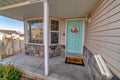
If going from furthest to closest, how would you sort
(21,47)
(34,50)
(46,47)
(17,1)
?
(21,47) → (34,50) → (17,1) → (46,47)

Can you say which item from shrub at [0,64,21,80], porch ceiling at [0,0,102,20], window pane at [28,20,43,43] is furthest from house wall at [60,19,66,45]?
shrub at [0,64,21,80]

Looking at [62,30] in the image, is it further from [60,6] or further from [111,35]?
[111,35]

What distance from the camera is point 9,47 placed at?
19.0 feet

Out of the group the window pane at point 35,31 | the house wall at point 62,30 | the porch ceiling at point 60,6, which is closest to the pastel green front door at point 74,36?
the house wall at point 62,30

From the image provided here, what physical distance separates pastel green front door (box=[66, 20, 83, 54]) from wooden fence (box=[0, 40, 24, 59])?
154 inches

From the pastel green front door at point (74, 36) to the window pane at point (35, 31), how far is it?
177 centimetres

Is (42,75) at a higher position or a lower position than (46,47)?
lower

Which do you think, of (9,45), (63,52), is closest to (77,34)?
(63,52)

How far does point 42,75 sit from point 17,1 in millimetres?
2827

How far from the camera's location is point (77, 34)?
5.35 meters

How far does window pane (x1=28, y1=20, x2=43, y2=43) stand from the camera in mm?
5184

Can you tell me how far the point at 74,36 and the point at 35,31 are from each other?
2.52 meters

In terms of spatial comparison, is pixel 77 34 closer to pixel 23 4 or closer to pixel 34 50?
pixel 34 50

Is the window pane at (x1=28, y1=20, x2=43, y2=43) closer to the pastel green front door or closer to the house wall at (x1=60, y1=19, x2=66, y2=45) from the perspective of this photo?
the house wall at (x1=60, y1=19, x2=66, y2=45)
